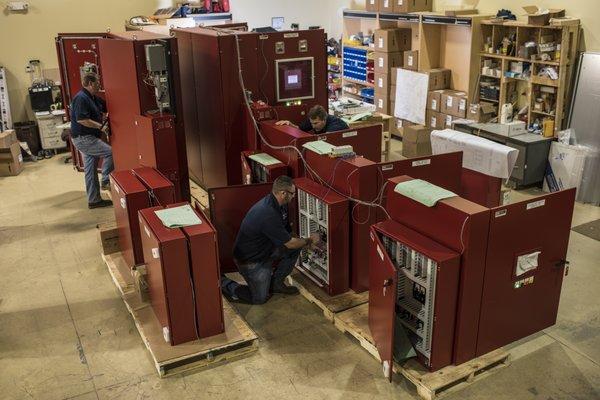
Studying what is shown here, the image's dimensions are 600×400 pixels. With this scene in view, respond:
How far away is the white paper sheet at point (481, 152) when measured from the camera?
724cm

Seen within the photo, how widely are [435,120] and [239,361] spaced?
6.70 m

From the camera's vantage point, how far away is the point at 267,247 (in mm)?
5449

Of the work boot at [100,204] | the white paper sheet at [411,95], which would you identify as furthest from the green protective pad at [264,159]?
the white paper sheet at [411,95]

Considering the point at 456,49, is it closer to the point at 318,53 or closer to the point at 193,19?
the point at 318,53

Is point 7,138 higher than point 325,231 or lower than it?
lower

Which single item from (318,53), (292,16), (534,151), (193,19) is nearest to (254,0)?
(292,16)

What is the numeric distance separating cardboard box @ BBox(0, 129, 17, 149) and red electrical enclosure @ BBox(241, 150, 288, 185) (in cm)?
521

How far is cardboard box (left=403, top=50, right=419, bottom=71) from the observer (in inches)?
410

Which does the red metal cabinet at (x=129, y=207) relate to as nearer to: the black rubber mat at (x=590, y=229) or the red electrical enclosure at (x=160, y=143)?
the red electrical enclosure at (x=160, y=143)

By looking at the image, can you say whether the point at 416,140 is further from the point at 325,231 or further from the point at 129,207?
the point at 129,207

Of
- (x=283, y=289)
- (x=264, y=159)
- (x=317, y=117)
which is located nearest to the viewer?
(x=283, y=289)

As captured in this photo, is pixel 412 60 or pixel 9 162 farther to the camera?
pixel 412 60

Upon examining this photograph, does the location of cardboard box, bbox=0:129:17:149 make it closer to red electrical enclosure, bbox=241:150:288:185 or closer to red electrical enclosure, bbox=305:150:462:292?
red electrical enclosure, bbox=241:150:288:185

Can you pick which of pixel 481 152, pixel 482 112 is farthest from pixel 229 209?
pixel 482 112
